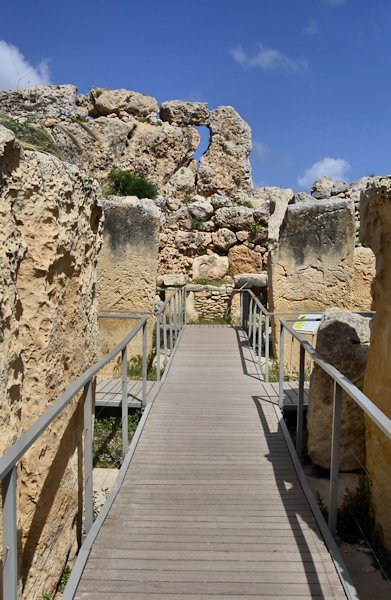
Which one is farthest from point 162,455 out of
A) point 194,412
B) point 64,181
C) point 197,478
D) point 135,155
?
point 135,155

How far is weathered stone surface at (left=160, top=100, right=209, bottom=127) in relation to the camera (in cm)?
1764

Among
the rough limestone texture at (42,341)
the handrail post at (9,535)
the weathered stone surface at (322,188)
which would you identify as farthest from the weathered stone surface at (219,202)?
the handrail post at (9,535)

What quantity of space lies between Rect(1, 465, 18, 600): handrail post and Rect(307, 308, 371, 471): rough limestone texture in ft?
9.84

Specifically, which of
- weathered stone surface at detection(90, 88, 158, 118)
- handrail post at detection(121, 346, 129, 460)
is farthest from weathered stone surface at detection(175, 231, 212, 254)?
handrail post at detection(121, 346, 129, 460)

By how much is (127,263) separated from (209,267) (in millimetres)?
6005

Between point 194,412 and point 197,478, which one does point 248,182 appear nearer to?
point 194,412

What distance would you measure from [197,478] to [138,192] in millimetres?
12976

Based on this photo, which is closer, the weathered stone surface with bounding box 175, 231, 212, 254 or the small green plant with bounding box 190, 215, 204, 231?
the weathered stone surface with bounding box 175, 231, 212, 254

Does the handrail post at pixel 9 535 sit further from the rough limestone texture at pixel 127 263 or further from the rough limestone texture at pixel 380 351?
the rough limestone texture at pixel 127 263

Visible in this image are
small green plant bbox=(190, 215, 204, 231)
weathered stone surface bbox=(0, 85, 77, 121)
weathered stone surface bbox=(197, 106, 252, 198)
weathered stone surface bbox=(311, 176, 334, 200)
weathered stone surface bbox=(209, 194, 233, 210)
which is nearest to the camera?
small green plant bbox=(190, 215, 204, 231)

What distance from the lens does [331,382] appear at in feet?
14.0

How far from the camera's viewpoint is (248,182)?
699 inches

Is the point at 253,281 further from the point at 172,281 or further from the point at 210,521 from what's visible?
the point at 210,521

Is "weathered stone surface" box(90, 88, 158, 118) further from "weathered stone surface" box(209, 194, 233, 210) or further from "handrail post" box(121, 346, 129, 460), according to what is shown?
"handrail post" box(121, 346, 129, 460)
